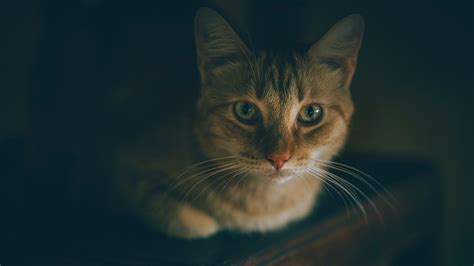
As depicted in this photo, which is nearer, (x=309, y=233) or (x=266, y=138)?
(x=266, y=138)

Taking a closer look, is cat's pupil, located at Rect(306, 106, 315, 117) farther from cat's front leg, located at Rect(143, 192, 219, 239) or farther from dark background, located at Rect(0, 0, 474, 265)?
cat's front leg, located at Rect(143, 192, 219, 239)

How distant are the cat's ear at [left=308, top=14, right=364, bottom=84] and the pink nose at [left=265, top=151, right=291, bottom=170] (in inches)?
8.0

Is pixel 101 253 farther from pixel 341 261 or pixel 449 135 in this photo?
pixel 449 135

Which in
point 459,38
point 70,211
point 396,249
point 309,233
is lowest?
point 396,249

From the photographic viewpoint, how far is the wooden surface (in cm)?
79

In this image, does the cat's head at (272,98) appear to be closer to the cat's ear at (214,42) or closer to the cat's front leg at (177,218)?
the cat's ear at (214,42)

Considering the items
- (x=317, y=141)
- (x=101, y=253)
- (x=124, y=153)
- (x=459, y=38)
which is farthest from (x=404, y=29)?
(x=101, y=253)

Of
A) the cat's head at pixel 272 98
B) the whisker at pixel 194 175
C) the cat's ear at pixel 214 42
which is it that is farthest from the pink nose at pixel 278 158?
the cat's ear at pixel 214 42

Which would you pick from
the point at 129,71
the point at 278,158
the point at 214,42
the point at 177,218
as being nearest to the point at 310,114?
the point at 278,158

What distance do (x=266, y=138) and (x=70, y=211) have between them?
1.75ft

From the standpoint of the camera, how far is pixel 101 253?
2.64ft

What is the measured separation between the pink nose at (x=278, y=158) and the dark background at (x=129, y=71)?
0.84 feet

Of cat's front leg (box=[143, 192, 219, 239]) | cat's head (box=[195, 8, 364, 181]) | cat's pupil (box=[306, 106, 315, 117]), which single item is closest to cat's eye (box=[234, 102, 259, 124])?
cat's head (box=[195, 8, 364, 181])

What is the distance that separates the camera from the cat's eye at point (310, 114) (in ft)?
2.75
